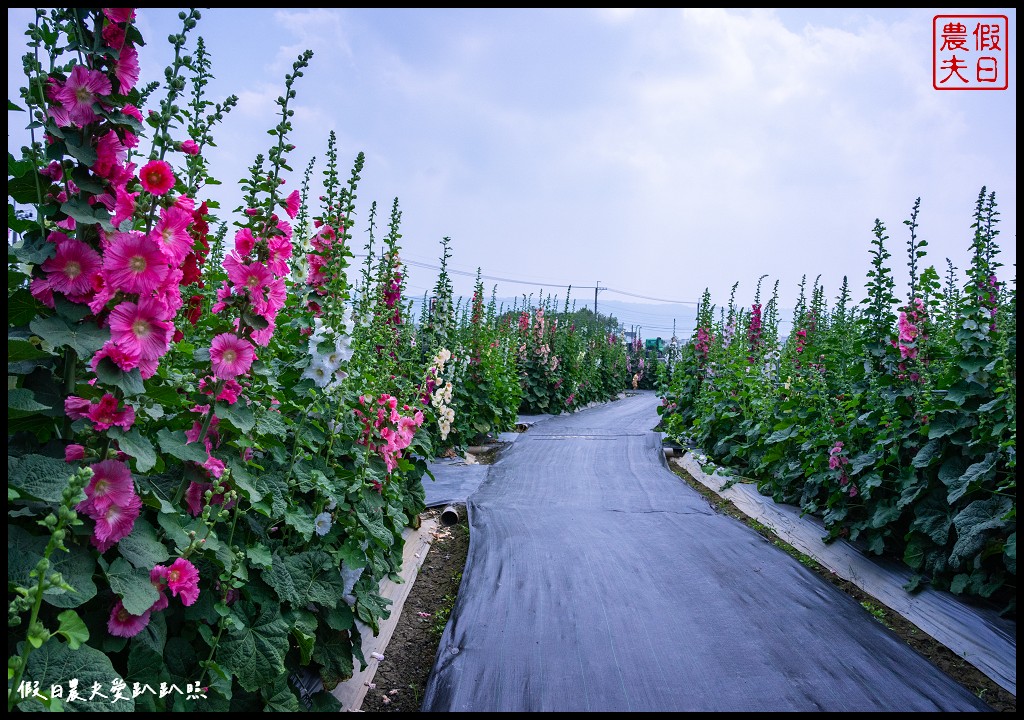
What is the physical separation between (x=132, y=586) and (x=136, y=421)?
396 millimetres

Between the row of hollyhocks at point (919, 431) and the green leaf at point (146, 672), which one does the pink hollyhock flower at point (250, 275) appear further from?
the row of hollyhocks at point (919, 431)

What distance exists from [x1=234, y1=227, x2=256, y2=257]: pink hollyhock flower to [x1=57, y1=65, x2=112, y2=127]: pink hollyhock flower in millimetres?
451

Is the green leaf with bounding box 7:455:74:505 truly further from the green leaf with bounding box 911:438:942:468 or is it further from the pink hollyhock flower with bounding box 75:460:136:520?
the green leaf with bounding box 911:438:942:468

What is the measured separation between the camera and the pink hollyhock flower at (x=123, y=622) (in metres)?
1.36

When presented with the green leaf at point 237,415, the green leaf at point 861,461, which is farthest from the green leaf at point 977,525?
the green leaf at point 237,415

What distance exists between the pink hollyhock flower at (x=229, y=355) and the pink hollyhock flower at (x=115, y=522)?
366 millimetres

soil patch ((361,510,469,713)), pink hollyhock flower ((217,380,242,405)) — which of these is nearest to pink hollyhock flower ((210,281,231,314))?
pink hollyhock flower ((217,380,242,405))

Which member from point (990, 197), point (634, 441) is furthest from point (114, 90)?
point (634, 441)

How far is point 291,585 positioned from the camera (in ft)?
6.31

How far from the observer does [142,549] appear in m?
1.38

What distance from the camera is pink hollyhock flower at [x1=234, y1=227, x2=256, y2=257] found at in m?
1.72

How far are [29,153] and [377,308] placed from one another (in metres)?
2.10

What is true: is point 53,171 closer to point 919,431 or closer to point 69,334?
point 69,334

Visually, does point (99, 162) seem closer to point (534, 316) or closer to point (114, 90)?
point (114, 90)
